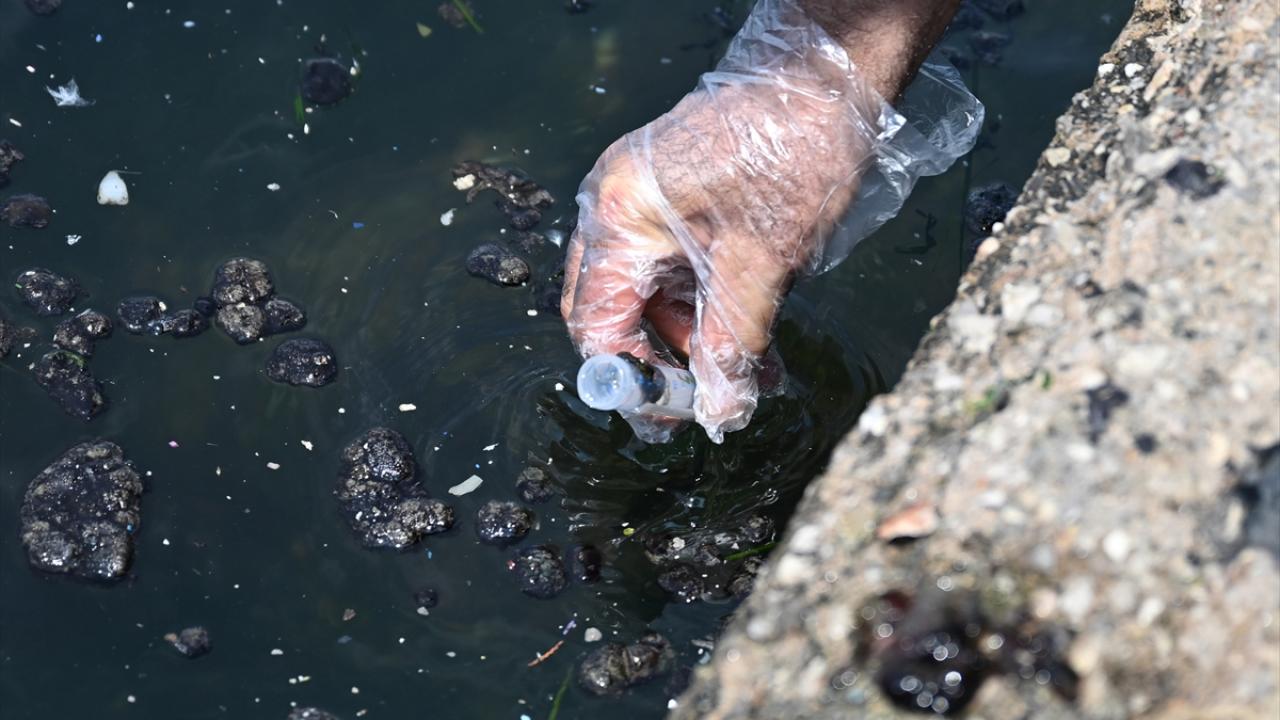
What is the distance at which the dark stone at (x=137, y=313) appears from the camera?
295 centimetres

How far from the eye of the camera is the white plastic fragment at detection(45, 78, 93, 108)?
3303 millimetres

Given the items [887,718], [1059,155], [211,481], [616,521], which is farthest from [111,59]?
[887,718]

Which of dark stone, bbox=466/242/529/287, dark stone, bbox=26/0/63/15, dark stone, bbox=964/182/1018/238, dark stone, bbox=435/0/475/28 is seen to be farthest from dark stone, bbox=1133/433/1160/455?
dark stone, bbox=26/0/63/15

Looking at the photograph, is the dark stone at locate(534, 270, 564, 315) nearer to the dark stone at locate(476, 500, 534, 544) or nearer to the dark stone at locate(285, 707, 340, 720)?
the dark stone at locate(476, 500, 534, 544)

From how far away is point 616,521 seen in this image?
111 inches

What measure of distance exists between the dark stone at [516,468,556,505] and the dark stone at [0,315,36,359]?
121 centimetres

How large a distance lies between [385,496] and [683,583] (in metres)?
0.69

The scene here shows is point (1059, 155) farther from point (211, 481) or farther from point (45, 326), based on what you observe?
point (45, 326)

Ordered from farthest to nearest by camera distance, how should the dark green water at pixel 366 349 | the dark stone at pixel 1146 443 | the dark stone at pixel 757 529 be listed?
the dark stone at pixel 757 529 → the dark green water at pixel 366 349 → the dark stone at pixel 1146 443

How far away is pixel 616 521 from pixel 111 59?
192cm

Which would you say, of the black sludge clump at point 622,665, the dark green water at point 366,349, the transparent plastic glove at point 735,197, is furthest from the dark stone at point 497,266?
the black sludge clump at point 622,665

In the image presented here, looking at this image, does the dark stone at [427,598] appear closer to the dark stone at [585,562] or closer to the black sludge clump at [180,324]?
the dark stone at [585,562]

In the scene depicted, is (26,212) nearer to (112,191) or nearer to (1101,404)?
(112,191)

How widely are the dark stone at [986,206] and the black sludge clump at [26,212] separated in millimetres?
2379
